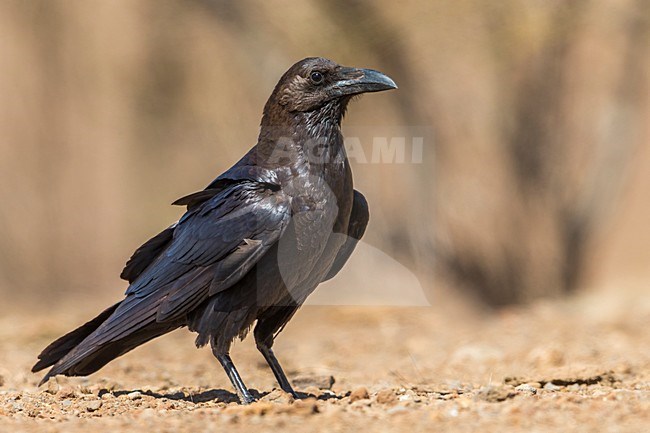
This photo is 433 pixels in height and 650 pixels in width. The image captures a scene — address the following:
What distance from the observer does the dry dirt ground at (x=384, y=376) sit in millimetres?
5176

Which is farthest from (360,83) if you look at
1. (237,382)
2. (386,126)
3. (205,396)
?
(386,126)

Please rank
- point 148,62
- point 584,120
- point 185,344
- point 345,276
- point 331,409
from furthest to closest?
point 148,62, point 584,120, point 345,276, point 185,344, point 331,409

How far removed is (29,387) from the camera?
24.2ft

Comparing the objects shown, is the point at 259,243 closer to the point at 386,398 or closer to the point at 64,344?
the point at 386,398

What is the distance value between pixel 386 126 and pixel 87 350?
660 centimetres

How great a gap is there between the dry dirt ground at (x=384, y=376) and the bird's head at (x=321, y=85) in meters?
1.93

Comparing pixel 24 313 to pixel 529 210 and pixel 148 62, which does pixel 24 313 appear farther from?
pixel 529 210

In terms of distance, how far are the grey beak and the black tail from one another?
1918mm

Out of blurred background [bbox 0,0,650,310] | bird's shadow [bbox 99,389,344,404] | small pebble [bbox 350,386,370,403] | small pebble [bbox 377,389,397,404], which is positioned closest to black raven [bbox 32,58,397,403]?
bird's shadow [bbox 99,389,344,404]

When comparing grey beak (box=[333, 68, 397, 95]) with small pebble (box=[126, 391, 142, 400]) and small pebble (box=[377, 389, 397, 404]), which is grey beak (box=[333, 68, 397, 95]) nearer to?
small pebble (box=[377, 389, 397, 404])

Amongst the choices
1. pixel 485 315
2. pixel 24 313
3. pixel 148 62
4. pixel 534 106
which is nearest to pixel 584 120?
pixel 534 106

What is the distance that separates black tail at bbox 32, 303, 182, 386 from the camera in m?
6.61

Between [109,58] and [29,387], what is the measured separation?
883 cm

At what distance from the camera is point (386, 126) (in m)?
12.4
